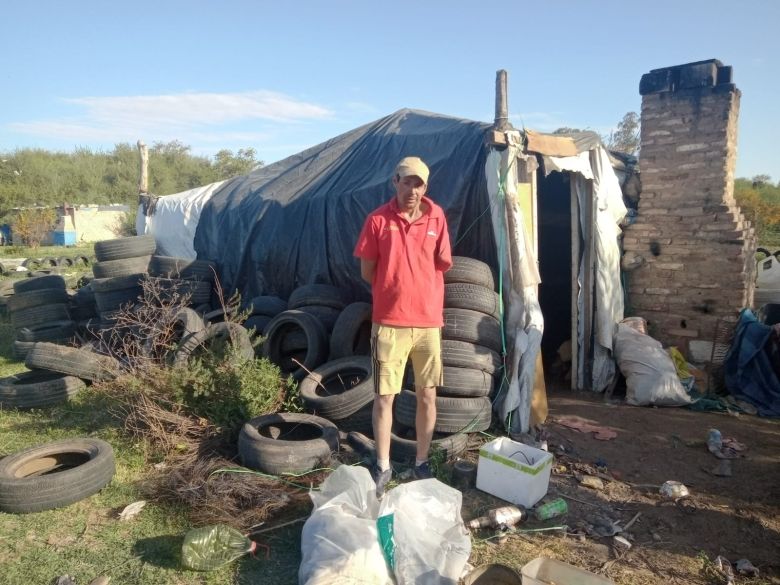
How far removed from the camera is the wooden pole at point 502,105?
548 centimetres

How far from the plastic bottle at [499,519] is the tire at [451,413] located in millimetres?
1095

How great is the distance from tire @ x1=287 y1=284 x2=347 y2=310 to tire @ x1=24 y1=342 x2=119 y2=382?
221 centimetres

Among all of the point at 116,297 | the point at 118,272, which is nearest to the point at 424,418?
the point at 116,297

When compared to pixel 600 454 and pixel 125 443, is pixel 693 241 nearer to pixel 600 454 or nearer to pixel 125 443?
pixel 600 454

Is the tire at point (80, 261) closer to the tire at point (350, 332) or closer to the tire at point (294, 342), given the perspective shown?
the tire at point (294, 342)

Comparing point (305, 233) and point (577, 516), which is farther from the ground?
point (305, 233)

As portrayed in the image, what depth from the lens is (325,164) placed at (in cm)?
902

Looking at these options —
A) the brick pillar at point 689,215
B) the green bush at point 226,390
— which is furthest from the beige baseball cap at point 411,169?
the brick pillar at point 689,215

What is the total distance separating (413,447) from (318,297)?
299 cm

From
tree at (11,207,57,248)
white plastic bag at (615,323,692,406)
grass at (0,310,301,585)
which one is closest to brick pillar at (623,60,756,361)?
white plastic bag at (615,323,692,406)

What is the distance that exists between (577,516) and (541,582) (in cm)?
116

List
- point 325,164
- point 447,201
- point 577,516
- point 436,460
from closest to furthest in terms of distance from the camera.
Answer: point 577,516 → point 436,460 → point 447,201 → point 325,164

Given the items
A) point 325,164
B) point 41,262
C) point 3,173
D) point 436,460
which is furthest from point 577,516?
point 3,173

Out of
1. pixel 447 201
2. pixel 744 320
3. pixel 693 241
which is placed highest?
pixel 447 201
